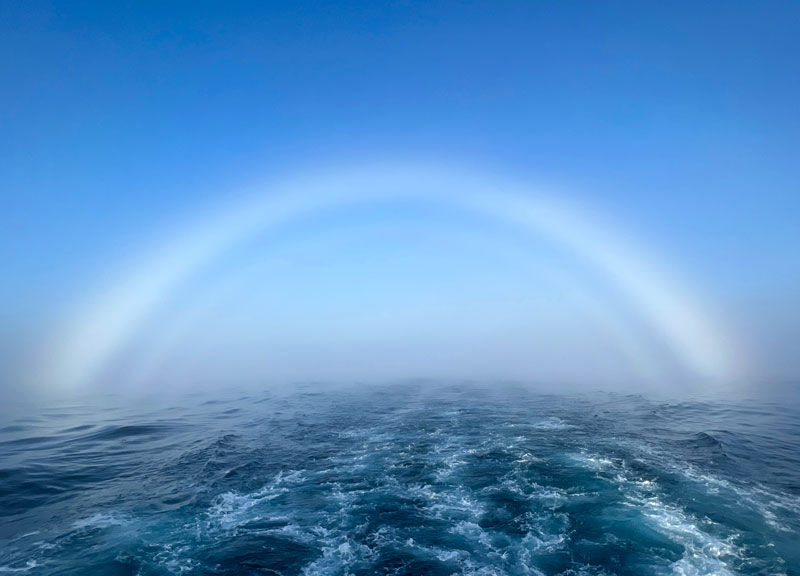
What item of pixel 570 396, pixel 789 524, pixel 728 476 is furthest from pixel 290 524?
pixel 570 396

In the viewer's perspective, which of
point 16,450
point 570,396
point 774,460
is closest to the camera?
point 774,460

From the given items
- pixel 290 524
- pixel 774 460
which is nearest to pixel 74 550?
pixel 290 524

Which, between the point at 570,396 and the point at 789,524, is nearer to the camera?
the point at 789,524

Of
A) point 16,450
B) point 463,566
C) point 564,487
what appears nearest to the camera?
point 463,566

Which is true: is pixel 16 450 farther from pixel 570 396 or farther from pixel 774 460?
pixel 570 396

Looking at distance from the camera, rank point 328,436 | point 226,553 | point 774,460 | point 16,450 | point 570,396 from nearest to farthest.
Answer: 1. point 226,553
2. point 774,460
3. point 16,450
4. point 328,436
5. point 570,396

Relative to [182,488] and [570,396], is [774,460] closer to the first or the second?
[570,396]
